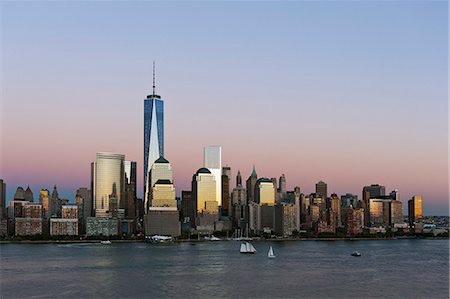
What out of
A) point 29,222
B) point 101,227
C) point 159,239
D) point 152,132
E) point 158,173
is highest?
point 152,132

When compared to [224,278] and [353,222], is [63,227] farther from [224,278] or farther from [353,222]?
[224,278]

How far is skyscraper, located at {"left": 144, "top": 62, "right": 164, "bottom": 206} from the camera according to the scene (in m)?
149

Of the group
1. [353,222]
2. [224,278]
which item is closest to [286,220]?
[353,222]

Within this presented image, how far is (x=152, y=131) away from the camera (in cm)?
14900

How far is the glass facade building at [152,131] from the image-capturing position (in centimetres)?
14900

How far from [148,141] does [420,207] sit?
217ft

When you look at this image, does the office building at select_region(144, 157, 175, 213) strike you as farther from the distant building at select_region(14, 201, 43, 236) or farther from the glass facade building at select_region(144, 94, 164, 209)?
the distant building at select_region(14, 201, 43, 236)

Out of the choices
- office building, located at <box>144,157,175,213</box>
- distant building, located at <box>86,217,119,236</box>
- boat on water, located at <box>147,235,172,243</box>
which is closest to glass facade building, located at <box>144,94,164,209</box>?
office building, located at <box>144,157,175,213</box>

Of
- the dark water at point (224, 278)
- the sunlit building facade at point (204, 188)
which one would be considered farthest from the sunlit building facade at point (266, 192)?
the dark water at point (224, 278)

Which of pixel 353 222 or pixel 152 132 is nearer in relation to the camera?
pixel 353 222

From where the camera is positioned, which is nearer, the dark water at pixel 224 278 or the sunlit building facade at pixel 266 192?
the dark water at pixel 224 278

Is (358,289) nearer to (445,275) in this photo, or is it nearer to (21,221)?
(445,275)

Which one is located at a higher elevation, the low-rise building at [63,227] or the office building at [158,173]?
the office building at [158,173]

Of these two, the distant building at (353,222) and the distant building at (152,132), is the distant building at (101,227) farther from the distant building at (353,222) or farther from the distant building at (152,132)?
the distant building at (353,222)
